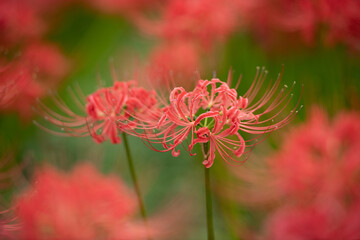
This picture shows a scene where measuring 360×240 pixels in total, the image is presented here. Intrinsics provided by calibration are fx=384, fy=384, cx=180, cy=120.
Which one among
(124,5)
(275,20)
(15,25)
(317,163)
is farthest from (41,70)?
(317,163)

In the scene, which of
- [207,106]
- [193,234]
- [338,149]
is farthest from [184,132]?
[193,234]

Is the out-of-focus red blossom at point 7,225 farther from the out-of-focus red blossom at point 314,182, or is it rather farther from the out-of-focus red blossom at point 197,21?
the out-of-focus red blossom at point 197,21

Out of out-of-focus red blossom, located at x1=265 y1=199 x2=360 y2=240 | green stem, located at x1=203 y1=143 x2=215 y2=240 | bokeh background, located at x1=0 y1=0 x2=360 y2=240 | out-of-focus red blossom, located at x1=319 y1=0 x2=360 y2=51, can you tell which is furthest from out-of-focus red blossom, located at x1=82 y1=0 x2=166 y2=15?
green stem, located at x1=203 y1=143 x2=215 y2=240

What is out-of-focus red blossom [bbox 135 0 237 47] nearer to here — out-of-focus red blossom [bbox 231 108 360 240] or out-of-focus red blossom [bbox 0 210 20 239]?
out-of-focus red blossom [bbox 231 108 360 240]

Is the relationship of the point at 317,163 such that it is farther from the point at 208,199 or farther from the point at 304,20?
the point at 208,199

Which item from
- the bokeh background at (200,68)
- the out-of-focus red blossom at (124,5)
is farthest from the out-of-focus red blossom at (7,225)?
the out-of-focus red blossom at (124,5)

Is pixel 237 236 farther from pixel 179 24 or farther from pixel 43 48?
pixel 43 48
